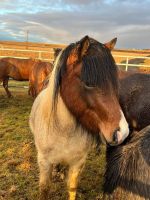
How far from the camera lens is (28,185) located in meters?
4.10

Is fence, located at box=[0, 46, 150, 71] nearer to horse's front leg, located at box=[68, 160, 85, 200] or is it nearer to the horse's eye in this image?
horse's front leg, located at box=[68, 160, 85, 200]

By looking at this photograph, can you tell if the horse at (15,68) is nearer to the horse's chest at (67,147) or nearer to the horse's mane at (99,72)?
the horse's chest at (67,147)

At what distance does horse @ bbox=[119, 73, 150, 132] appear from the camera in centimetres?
360

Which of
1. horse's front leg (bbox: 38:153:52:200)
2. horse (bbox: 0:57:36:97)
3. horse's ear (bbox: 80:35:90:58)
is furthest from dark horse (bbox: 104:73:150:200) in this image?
horse (bbox: 0:57:36:97)

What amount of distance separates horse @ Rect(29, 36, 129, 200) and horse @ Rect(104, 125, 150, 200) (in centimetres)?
28

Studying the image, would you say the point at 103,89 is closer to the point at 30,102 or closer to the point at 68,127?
the point at 68,127

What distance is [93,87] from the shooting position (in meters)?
2.29

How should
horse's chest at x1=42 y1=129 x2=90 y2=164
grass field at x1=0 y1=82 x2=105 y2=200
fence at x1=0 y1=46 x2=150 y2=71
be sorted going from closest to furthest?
horse's chest at x1=42 y1=129 x2=90 y2=164
grass field at x1=0 y1=82 x2=105 y2=200
fence at x1=0 y1=46 x2=150 y2=71

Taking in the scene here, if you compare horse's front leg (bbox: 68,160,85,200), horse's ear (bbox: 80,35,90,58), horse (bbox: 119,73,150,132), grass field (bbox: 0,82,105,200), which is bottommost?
grass field (bbox: 0,82,105,200)

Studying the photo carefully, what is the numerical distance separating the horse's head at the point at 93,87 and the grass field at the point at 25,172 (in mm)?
1747

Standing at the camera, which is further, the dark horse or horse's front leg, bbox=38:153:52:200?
horse's front leg, bbox=38:153:52:200

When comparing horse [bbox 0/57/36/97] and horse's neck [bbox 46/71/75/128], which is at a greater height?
horse's neck [bbox 46/71/75/128]

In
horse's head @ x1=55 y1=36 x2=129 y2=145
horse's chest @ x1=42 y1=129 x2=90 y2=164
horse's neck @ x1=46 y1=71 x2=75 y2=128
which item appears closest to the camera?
horse's head @ x1=55 y1=36 x2=129 y2=145

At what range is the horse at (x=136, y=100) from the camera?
3.60 m
